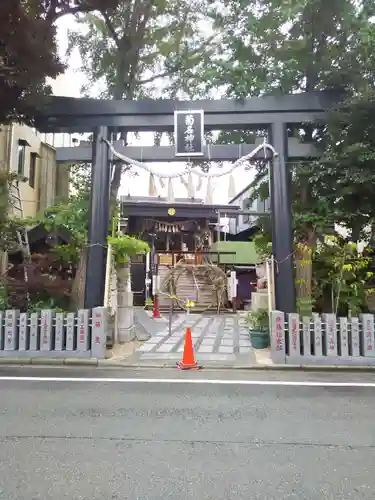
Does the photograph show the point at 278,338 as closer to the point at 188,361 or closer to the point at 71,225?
the point at 188,361

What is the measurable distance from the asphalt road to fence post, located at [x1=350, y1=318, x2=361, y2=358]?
201cm

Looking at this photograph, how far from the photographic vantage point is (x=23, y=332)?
9000mm

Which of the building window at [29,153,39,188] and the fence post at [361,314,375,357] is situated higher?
the building window at [29,153,39,188]

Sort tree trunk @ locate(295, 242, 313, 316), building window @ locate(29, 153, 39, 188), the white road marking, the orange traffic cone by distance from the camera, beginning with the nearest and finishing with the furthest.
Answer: the white road marking < the orange traffic cone < tree trunk @ locate(295, 242, 313, 316) < building window @ locate(29, 153, 39, 188)

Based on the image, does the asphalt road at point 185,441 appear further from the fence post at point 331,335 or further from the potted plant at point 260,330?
the potted plant at point 260,330

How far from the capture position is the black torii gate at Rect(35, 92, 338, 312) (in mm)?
10000

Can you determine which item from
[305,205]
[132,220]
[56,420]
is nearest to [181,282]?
[132,220]

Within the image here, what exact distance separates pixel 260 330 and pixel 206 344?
1.49m

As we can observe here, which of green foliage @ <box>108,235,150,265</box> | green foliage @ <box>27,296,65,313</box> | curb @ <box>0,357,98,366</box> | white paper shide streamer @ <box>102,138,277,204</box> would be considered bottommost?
curb @ <box>0,357,98,366</box>

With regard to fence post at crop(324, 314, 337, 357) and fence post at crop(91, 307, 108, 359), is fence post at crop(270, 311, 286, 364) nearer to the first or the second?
fence post at crop(324, 314, 337, 357)

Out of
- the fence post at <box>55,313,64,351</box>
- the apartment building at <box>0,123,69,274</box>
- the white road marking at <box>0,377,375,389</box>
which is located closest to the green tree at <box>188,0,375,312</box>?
the white road marking at <box>0,377,375,389</box>

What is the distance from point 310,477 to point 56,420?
2946 millimetres

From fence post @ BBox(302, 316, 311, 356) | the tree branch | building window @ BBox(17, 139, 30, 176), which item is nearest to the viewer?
fence post @ BBox(302, 316, 311, 356)

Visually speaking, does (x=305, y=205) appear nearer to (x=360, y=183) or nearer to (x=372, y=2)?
(x=360, y=183)
